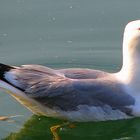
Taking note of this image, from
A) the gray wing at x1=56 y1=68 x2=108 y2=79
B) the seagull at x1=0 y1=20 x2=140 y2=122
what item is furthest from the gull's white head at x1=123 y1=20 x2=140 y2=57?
the gray wing at x1=56 y1=68 x2=108 y2=79

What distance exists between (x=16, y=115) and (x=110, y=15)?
195 centimetres

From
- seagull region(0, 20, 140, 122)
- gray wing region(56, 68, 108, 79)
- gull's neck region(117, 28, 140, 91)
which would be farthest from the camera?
gull's neck region(117, 28, 140, 91)

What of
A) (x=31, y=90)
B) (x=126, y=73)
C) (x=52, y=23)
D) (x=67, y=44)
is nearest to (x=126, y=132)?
(x=126, y=73)

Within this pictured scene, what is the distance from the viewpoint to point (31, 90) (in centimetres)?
495

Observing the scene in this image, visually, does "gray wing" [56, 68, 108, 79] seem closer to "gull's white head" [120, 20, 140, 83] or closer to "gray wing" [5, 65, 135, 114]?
"gray wing" [5, 65, 135, 114]

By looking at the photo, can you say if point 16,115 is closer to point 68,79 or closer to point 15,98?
point 15,98

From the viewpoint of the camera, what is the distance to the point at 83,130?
5.15 metres

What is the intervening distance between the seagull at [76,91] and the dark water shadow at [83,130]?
→ 2.7 inches

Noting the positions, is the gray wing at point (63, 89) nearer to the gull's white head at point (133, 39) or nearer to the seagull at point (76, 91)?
the seagull at point (76, 91)

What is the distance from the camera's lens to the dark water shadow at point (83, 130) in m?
5.04

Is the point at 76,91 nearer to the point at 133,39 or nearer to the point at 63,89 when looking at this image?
the point at 63,89

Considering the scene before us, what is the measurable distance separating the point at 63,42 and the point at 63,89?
1.34 meters

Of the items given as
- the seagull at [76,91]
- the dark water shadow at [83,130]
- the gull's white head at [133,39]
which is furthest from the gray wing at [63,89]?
the gull's white head at [133,39]

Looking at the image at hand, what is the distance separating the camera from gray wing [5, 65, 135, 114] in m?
4.95
